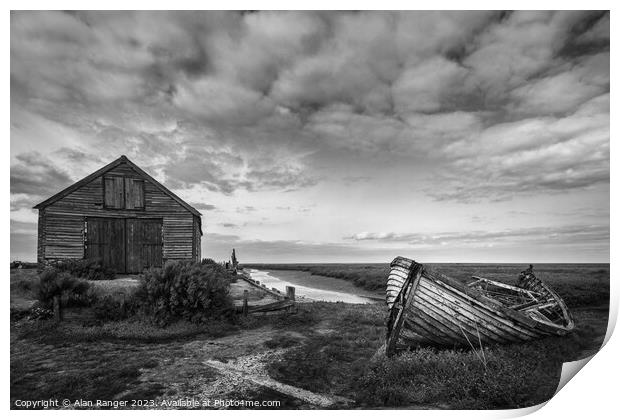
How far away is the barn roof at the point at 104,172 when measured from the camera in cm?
1635

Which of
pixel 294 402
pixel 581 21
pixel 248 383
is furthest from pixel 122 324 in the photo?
pixel 581 21

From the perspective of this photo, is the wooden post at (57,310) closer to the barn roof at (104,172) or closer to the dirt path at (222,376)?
the dirt path at (222,376)

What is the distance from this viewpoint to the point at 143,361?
7785 millimetres

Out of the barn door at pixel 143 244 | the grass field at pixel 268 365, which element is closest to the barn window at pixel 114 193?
the barn door at pixel 143 244

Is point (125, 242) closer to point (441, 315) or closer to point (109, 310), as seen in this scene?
point (109, 310)

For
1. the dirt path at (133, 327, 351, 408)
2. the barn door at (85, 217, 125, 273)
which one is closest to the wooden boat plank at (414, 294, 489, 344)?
the dirt path at (133, 327, 351, 408)

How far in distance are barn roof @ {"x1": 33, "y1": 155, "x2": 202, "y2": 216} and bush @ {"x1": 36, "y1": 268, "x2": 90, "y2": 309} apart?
23.5 feet

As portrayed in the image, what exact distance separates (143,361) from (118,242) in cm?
1125

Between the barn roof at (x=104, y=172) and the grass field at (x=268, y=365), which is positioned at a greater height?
the barn roof at (x=104, y=172)

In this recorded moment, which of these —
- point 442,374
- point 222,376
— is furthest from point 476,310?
point 222,376

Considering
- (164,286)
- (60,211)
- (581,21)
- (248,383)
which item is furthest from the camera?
(60,211)

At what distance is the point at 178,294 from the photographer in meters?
10.8

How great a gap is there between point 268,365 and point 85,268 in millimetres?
12323
